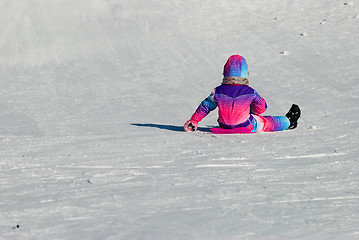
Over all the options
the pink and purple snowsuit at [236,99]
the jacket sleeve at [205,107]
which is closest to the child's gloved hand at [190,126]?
the jacket sleeve at [205,107]

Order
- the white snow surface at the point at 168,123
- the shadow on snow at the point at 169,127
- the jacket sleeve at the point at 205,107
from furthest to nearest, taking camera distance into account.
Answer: the shadow on snow at the point at 169,127 < the jacket sleeve at the point at 205,107 < the white snow surface at the point at 168,123

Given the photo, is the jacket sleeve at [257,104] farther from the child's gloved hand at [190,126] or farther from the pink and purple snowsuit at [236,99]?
the child's gloved hand at [190,126]

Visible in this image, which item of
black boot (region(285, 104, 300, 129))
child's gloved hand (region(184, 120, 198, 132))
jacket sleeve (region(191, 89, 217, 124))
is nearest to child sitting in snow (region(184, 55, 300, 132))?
jacket sleeve (region(191, 89, 217, 124))

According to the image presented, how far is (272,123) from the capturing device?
839cm

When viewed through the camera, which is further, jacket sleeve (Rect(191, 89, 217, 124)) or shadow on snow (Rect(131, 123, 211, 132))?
shadow on snow (Rect(131, 123, 211, 132))

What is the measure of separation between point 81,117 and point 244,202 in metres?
5.07

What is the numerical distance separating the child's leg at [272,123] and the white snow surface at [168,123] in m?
0.26

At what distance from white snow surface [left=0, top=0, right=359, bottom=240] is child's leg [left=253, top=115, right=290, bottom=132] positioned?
26cm

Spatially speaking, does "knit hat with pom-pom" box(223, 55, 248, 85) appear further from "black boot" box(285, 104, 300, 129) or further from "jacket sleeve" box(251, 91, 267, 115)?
"black boot" box(285, 104, 300, 129)

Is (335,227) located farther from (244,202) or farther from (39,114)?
(39,114)

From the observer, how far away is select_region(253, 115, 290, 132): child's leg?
328 inches

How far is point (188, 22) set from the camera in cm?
1455

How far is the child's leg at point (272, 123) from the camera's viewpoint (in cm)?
834

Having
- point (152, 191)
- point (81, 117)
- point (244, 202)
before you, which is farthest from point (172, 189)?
point (81, 117)
